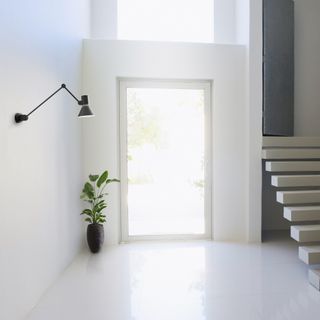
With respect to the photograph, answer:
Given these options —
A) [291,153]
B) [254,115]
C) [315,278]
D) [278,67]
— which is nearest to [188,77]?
[254,115]

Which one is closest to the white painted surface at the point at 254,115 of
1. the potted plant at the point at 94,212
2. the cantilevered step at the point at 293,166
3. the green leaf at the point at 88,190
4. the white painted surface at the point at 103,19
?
the cantilevered step at the point at 293,166

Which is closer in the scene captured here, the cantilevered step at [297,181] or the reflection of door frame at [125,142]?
the cantilevered step at [297,181]

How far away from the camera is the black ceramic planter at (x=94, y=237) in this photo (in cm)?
327

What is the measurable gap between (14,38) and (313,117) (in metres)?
4.21

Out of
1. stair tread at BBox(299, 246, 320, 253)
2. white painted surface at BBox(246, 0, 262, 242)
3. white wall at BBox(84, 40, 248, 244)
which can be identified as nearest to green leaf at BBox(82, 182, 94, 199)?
white wall at BBox(84, 40, 248, 244)

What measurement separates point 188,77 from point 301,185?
1981mm

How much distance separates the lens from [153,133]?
3795 millimetres

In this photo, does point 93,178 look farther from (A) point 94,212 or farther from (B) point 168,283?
(B) point 168,283

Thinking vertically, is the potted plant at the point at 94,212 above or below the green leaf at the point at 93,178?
below

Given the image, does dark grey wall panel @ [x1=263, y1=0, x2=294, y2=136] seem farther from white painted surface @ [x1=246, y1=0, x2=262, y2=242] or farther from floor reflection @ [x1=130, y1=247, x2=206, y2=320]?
floor reflection @ [x1=130, y1=247, x2=206, y2=320]

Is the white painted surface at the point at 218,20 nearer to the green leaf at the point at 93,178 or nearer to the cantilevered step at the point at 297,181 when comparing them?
the cantilevered step at the point at 297,181

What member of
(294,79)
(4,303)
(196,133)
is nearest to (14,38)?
(4,303)

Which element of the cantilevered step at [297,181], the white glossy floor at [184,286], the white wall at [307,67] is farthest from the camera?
the white wall at [307,67]

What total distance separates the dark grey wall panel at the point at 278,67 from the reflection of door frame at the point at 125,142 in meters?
0.79
